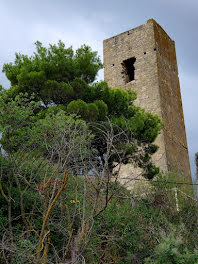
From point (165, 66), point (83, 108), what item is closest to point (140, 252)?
point (83, 108)

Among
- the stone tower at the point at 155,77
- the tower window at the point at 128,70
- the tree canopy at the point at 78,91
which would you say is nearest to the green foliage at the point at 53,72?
the tree canopy at the point at 78,91

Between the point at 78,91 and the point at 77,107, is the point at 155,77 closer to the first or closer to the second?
the point at 78,91

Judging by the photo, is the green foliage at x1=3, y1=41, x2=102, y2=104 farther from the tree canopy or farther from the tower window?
the tower window

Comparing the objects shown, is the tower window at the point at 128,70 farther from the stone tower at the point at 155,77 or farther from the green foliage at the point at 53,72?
the green foliage at the point at 53,72

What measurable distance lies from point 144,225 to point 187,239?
2.49 ft

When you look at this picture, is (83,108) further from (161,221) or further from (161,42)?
(161,42)

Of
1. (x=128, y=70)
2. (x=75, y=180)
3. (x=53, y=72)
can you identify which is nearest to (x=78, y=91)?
(x=53, y=72)

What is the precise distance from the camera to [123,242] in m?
4.97

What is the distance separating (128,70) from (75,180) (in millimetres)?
9916

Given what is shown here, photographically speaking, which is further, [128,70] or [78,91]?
[128,70]

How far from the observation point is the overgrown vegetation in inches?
140

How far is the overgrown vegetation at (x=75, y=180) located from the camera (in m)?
3.55

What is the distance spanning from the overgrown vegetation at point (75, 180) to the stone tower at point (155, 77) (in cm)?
233

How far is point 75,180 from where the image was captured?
4.18 m
